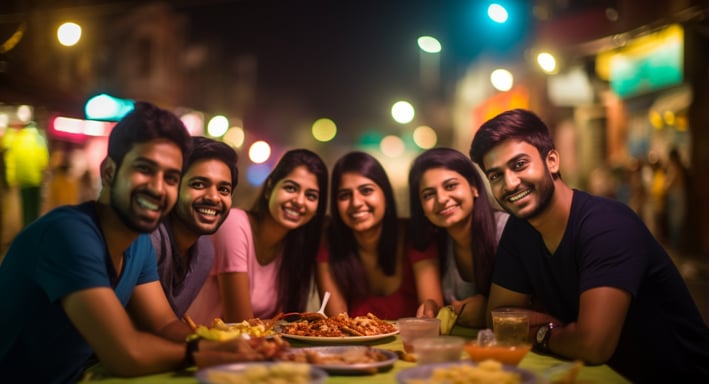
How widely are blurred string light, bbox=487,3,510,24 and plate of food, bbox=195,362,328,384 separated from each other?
401cm

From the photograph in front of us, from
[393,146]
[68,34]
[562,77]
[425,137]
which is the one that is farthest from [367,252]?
[393,146]

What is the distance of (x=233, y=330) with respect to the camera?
11.3ft

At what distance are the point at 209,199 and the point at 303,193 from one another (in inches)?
40.8

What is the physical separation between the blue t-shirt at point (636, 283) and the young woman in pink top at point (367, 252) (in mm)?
1573

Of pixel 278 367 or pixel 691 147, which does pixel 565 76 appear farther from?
pixel 278 367

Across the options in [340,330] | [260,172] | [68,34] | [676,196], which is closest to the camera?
[340,330]

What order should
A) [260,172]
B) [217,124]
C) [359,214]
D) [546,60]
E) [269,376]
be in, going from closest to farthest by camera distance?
1. [269,376]
2. [359,214]
3. [546,60]
4. [217,124]
5. [260,172]

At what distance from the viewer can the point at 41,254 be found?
10.1 feet

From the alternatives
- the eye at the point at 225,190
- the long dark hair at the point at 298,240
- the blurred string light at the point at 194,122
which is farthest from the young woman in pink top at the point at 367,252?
the blurred string light at the point at 194,122

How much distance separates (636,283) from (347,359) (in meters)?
1.56

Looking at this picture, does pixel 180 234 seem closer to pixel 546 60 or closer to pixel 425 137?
pixel 546 60

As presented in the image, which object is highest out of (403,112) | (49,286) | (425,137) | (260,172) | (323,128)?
(323,128)

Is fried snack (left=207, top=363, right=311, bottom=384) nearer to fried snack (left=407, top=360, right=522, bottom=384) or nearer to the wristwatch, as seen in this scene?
fried snack (left=407, top=360, right=522, bottom=384)

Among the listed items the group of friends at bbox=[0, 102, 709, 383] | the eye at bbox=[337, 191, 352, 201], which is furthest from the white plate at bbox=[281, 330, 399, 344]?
the eye at bbox=[337, 191, 352, 201]
